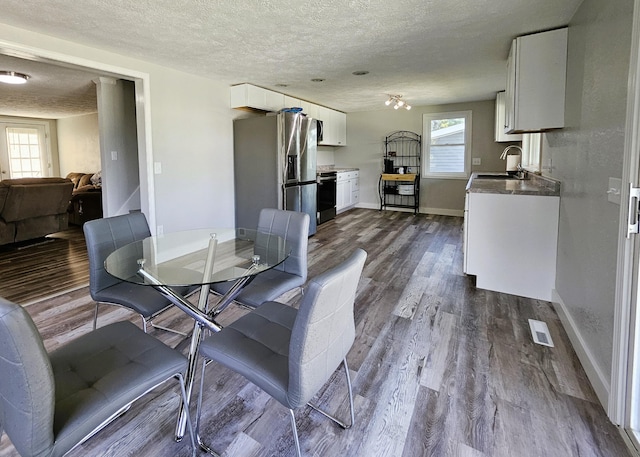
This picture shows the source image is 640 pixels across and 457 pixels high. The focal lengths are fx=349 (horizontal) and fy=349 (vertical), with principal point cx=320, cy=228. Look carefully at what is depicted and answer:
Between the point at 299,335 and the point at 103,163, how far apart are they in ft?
14.8

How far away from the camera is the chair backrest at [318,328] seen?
108 centimetres

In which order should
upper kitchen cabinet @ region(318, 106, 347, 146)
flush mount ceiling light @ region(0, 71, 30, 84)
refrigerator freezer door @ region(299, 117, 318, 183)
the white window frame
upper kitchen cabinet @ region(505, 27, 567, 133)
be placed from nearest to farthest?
upper kitchen cabinet @ region(505, 27, 567, 133), flush mount ceiling light @ region(0, 71, 30, 84), refrigerator freezer door @ region(299, 117, 318, 183), upper kitchen cabinet @ region(318, 106, 347, 146), the white window frame

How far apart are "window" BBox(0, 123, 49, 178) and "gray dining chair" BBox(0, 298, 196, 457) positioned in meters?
9.13

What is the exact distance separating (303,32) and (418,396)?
108 inches

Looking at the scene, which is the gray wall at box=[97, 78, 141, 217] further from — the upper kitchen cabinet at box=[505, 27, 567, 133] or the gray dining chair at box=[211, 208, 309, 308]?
the upper kitchen cabinet at box=[505, 27, 567, 133]

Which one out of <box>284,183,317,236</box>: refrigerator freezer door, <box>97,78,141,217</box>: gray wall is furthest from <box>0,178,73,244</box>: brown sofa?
<box>284,183,317,236</box>: refrigerator freezer door

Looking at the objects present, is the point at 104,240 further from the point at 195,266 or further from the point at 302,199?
the point at 302,199

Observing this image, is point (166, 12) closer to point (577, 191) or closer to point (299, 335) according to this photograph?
point (299, 335)

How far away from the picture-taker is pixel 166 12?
245cm

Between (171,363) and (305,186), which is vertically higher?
(305,186)

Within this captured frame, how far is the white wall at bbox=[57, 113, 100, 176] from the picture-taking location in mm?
7848

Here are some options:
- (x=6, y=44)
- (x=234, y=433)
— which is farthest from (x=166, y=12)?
(x=234, y=433)

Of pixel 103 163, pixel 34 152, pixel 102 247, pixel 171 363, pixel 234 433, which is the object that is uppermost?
pixel 34 152

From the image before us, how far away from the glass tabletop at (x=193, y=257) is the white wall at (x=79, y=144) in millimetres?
6929
